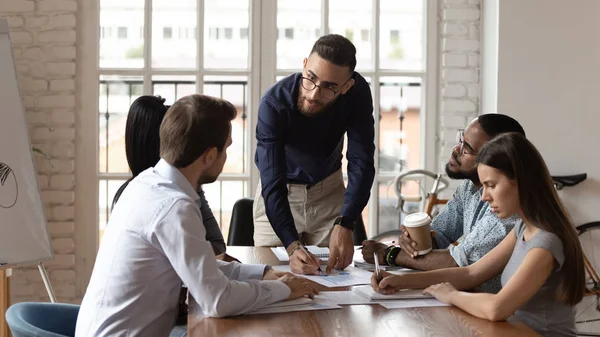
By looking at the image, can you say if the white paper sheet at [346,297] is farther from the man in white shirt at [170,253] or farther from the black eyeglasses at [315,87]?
the black eyeglasses at [315,87]

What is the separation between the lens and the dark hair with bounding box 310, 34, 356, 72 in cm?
271

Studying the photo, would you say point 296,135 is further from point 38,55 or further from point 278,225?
point 38,55

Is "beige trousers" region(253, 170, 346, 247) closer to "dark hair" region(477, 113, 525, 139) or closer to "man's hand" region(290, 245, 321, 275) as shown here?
"man's hand" region(290, 245, 321, 275)

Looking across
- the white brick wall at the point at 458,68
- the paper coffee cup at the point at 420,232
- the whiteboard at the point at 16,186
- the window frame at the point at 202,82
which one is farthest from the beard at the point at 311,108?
the white brick wall at the point at 458,68

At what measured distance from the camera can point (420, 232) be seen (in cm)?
258

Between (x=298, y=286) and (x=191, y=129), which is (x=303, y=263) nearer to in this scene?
(x=298, y=286)

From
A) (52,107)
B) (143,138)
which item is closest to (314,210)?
(143,138)

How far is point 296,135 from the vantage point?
3.09 meters

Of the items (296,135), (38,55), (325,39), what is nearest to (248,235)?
(296,135)

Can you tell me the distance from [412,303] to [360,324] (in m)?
0.28

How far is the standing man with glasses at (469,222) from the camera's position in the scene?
244cm

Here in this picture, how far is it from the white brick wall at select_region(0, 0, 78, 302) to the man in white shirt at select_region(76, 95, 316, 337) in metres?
2.58

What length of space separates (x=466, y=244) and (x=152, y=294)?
3.32ft

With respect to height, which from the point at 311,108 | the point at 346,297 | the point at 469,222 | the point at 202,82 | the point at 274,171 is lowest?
the point at 346,297
